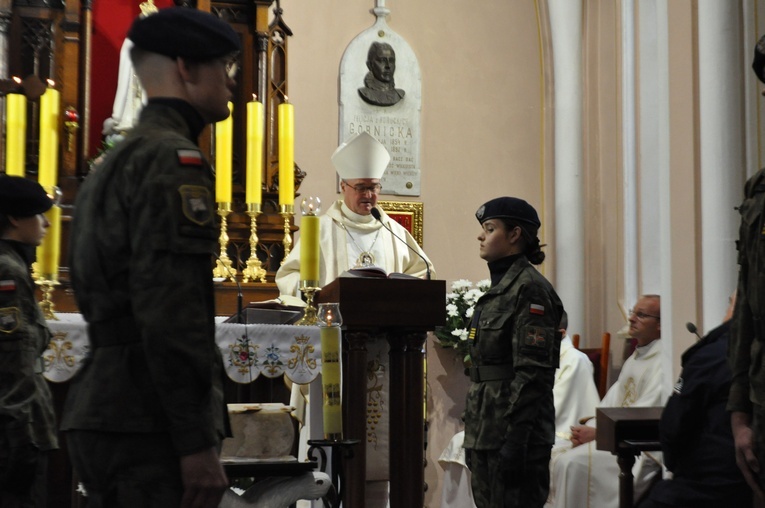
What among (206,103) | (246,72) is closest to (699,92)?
(246,72)

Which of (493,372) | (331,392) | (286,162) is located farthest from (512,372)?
(286,162)

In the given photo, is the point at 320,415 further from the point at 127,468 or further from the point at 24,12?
the point at 24,12

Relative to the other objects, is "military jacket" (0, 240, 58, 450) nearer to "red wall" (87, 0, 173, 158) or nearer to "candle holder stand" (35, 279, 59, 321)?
"candle holder stand" (35, 279, 59, 321)

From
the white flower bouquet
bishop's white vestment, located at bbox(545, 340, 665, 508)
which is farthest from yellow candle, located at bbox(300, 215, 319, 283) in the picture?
the white flower bouquet

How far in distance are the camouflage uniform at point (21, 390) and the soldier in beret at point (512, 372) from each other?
1.76m

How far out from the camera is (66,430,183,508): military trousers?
1.96m

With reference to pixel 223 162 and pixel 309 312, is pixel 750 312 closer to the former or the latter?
pixel 309 312

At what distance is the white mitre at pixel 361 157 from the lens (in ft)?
21.1

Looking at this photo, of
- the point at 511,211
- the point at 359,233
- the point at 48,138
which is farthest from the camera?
the point at 359,233

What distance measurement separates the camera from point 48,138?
243 inches

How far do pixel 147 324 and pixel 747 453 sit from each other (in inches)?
63.4

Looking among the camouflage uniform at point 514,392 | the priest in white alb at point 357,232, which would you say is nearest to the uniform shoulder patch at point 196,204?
the camouflage uniform at point 514,392

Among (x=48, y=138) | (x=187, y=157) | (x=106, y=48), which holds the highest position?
(x=106, y=48)

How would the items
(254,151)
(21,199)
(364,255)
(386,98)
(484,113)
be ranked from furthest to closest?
1. (484,113)
2. (386,98)
3. (254,151)
4. (364,255)
5. (21,199)
